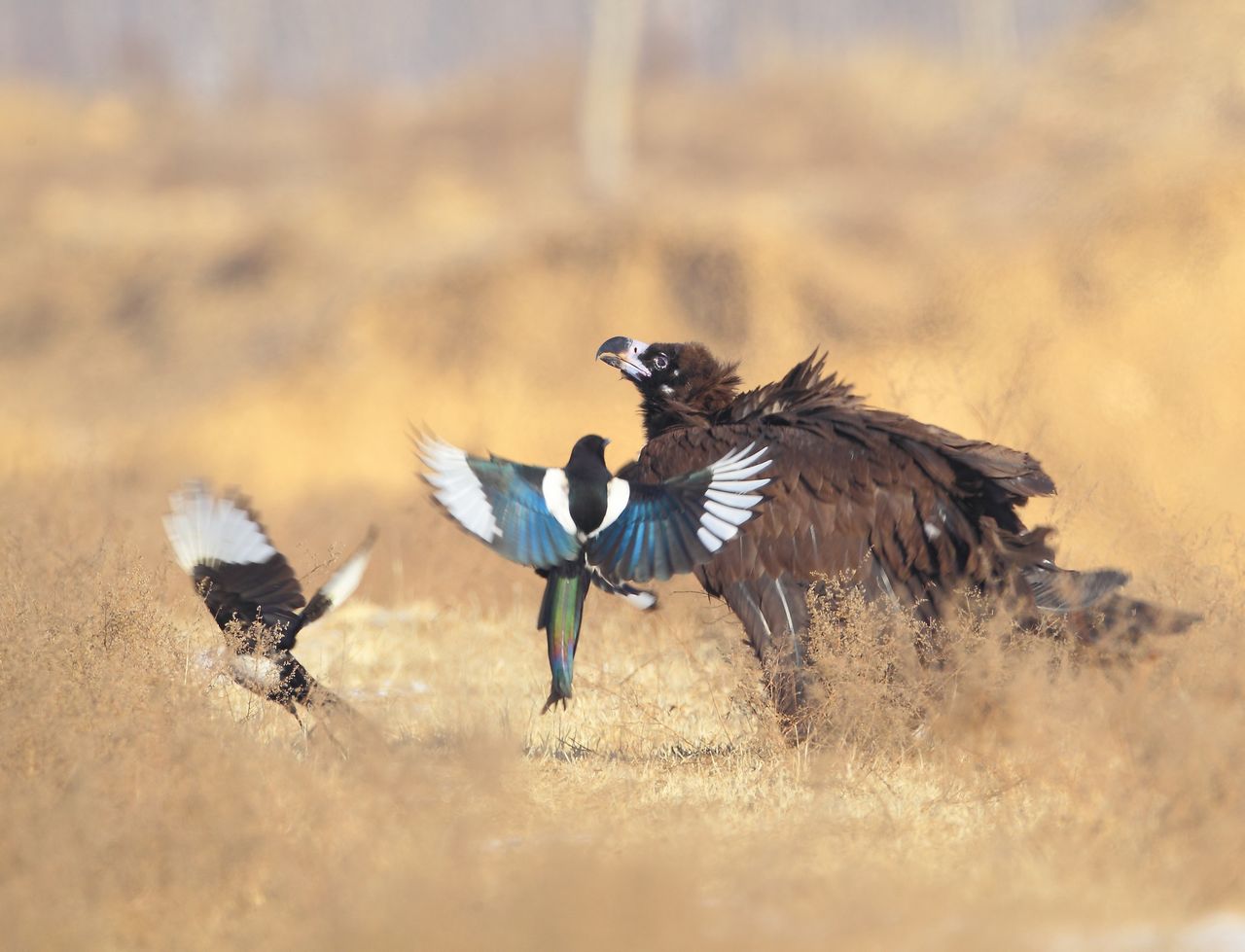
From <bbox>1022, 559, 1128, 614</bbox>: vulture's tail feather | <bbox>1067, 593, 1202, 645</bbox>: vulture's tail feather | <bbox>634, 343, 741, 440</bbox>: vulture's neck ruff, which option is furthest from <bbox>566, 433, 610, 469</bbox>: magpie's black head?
<bbox>1067, 593, 1202, 645</bbox>: vulture's tail feather

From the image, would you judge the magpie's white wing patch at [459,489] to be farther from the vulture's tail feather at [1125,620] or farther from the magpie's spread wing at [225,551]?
the vulture's tail feather at [1125,620]

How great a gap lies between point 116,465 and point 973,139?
68.4 ft

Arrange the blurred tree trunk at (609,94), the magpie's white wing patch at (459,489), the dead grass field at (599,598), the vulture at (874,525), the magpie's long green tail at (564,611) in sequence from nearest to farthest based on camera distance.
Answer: the dead grass field at (599,598) → the magpie's white wing patch at (459,489) → the magpie's long green tail at (564,611) → the vulture at (874,525) → the blurred tree trunk at (609,94)

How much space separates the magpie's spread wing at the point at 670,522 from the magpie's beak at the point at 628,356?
112 centimetres

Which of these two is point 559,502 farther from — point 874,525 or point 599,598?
point 599,598

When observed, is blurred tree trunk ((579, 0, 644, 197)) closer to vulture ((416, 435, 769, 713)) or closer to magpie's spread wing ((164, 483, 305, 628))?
magpie's spread wing ((164, 483, 305, 628))

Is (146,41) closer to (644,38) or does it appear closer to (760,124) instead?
(644,38)

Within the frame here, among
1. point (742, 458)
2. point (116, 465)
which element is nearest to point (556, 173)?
point (116, 465)

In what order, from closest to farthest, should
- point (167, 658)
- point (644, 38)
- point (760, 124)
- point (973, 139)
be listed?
point (167, 658)
point (973, 139)
point (760, 124)
point (644, 38)

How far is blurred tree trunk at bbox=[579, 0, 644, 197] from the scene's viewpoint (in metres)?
36.1

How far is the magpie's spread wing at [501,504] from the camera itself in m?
5.89

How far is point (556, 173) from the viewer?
4081 cm

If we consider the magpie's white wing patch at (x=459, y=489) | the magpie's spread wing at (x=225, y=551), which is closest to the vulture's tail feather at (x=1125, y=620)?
the magpie's white wing patch at (x=459, y=489)

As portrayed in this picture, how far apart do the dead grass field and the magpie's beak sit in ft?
4.65
